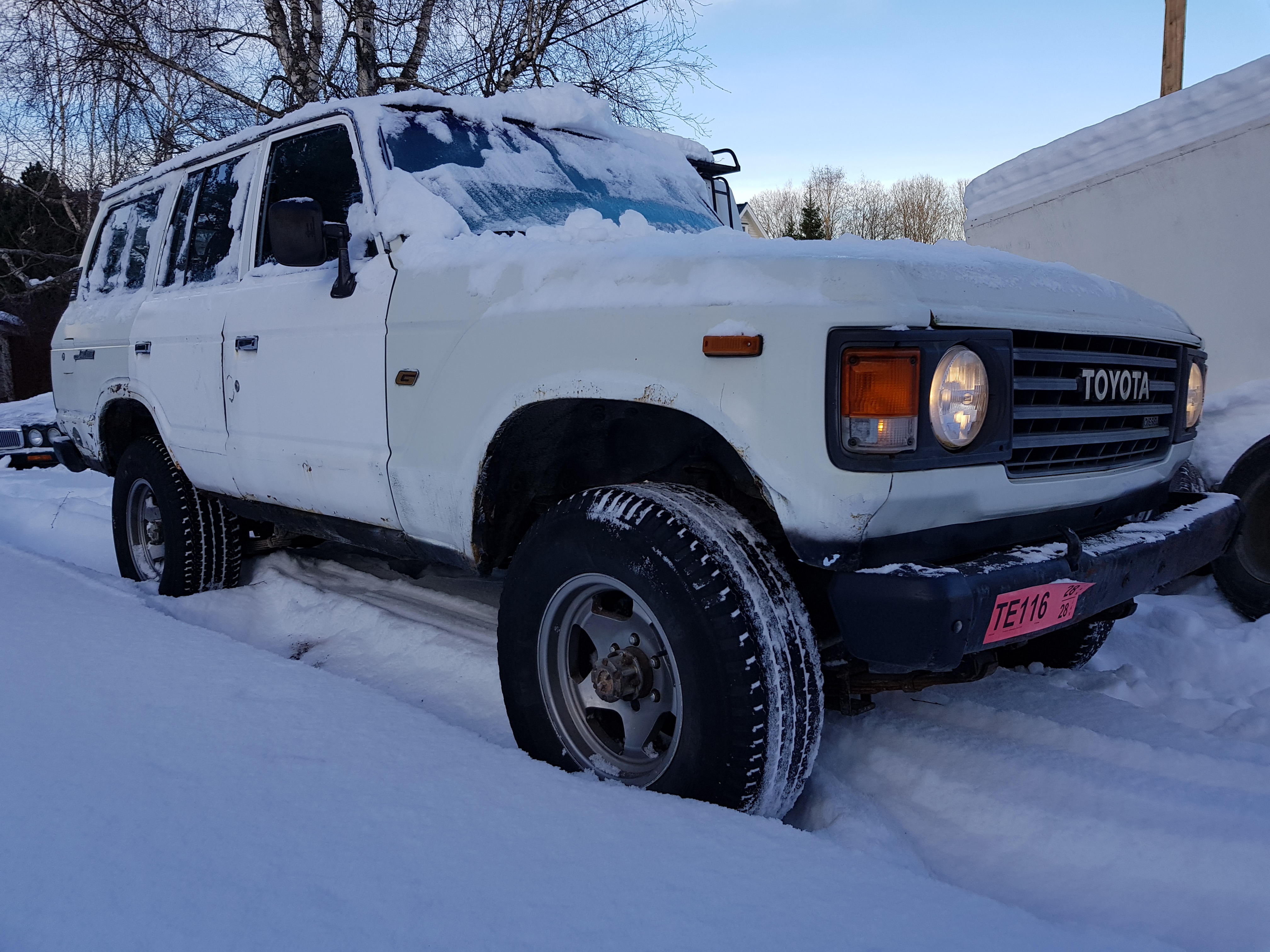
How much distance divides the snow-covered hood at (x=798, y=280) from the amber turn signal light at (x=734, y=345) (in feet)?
0.22

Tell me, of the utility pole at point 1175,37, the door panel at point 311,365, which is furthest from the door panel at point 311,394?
the utility pole at point 1175,37

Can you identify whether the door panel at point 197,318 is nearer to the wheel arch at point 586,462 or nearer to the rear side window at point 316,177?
the rear side window at point 316,177

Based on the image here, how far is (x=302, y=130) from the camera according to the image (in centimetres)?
339

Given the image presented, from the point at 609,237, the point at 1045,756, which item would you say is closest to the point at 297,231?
the point at 609,237

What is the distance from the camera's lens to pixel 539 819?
192cm

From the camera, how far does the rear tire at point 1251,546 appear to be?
13.2ft

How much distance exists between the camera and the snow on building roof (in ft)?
16.2

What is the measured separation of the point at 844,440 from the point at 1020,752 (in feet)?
3.99

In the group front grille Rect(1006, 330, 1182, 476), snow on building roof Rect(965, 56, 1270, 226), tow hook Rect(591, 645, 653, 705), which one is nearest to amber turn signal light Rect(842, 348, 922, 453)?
front grille Rect(1006, 330, 1182, 476)

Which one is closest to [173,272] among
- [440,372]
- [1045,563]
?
[440,372]

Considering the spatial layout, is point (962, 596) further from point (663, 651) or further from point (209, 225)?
point (209, 225)

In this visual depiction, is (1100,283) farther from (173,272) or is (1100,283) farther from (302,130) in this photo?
(173,272)

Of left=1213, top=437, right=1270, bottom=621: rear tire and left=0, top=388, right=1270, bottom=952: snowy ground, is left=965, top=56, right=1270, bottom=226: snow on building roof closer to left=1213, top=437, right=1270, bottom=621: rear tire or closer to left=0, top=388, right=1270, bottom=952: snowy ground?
left=1213, top=437, right=1270, bottom=621: rear tire

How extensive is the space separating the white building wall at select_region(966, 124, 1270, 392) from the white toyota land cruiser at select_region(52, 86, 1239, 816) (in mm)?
2814
